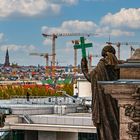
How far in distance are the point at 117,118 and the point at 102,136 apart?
45 centimetres

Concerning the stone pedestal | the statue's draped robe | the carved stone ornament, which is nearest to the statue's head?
the statue's draped robe

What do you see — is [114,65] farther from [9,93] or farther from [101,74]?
[9,93]

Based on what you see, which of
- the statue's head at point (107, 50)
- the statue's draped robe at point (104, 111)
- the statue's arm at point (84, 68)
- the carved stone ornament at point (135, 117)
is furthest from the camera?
the statue's head at point (107, 50)

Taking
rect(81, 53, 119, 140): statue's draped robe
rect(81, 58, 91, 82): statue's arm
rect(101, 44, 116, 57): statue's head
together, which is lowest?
rect(81, 53, 119, 140): statue's draped robe

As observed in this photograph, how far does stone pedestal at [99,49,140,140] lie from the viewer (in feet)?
36.2

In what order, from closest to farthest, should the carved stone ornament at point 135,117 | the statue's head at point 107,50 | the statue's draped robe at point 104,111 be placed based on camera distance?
the carved stone ornament at point 135,117
the statue's draped robe at point 104,111
the statue's head at point 107,50

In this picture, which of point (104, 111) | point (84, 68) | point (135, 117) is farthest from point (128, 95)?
point (84, 68)

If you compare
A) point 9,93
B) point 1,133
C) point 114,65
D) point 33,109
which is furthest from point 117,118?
point 9,93

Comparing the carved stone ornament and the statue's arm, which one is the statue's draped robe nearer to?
the statue's arm

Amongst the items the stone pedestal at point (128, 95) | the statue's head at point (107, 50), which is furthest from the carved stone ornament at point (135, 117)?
the statue's head at point (107, 50)

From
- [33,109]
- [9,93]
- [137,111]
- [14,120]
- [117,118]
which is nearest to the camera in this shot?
[137,111]

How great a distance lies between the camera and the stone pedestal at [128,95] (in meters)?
11.0

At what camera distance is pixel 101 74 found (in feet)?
41.6

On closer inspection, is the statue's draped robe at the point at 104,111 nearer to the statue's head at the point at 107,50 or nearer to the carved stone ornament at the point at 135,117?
the statue's head at the point at 107,50
